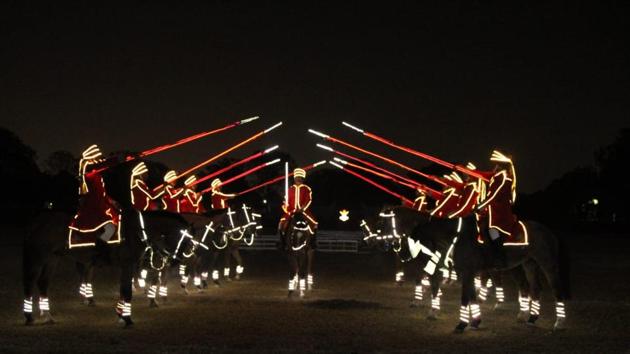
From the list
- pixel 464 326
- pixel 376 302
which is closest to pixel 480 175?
pixel 464 326

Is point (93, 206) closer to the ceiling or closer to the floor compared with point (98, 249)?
closer to the ceiling

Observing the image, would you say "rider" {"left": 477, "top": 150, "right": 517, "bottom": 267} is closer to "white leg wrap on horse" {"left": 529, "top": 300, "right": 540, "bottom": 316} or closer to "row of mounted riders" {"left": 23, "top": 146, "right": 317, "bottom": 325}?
"white leg wrap on horse" {"left": 529, "top": 300, "right": 540, "bottom": 316}

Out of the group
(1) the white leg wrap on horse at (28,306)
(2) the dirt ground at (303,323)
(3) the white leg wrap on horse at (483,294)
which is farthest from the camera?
(3) the white leg wrap on horse at (483,294)

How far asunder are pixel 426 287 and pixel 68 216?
1109 cm

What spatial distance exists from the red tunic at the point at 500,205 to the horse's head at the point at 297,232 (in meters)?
6.83

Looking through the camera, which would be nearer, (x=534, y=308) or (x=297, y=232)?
(x=534, y=308)

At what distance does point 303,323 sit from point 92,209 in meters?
4.29

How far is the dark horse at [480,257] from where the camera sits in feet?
49.5

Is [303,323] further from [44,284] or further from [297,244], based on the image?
[297,244]

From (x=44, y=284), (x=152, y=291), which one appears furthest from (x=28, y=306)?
(x=152, y=291)

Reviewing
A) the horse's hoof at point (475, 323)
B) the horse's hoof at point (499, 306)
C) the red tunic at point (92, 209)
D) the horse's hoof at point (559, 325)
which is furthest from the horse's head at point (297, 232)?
the horse's hoof at point (559, 325)

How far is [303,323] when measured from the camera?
15.6 m

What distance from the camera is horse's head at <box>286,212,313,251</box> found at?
70.2 feet

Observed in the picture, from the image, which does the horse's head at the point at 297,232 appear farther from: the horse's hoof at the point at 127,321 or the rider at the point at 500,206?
the horse's hoof at the point at 127,321
